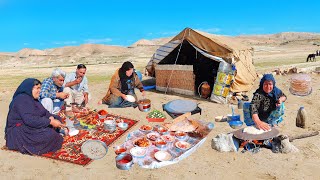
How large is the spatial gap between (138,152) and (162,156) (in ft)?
1.50

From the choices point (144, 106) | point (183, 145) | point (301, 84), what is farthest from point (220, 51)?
point (183, 145)

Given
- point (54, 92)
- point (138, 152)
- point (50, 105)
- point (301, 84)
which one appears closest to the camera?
point (138, 152)

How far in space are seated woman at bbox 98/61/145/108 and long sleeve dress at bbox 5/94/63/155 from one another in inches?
105

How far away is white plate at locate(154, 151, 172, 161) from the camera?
15.4 ft

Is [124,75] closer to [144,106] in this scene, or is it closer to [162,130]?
[144,106]

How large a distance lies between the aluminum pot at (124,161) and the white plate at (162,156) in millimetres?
468

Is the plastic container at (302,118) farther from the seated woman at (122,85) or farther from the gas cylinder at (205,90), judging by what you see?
the seated woman at (122,85)

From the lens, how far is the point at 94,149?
16.5 feet

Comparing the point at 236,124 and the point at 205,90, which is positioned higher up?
the point at 205,90

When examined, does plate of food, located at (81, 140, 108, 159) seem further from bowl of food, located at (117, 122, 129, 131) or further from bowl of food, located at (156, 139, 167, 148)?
bowl of food, located at (117, 122, 129, 131)

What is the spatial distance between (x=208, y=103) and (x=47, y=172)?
5.29 m

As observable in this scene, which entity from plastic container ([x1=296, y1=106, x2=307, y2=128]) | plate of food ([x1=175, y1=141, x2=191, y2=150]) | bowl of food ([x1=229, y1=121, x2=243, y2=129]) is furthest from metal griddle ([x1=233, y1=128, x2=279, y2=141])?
plastic container ([x1=296, y1=106, x2=307, y2=128])

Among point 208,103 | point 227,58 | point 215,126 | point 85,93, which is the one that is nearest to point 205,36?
point 227,58

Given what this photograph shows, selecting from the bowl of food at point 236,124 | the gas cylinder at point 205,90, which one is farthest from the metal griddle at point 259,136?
the gas cylinder at point 205,90
